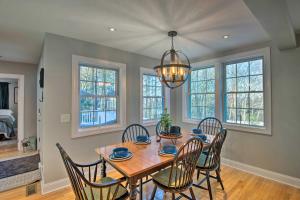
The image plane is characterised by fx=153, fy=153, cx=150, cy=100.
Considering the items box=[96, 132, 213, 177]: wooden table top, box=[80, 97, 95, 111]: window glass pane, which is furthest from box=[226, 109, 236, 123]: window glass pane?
box=[80, 97, 95, 111]: window glass pane

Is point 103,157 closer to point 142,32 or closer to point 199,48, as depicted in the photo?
point 142,32

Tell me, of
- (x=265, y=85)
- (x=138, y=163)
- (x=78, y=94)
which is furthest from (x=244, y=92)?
(x=78, y=94)

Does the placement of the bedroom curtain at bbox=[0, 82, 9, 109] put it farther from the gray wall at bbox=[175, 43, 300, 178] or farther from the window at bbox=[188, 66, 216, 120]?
the gray wall at bbox=[175, 43, 300, 178]

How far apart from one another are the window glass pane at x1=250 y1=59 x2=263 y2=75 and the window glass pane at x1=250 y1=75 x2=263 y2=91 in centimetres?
10

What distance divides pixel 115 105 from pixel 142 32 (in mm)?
1690

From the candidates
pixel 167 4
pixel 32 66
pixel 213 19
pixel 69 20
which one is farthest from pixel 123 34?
pixel 32 66

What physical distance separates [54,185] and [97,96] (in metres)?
1.69

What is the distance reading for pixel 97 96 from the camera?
317 cm

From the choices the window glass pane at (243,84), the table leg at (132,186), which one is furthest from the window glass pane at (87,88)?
the window glass pane at (243,84)

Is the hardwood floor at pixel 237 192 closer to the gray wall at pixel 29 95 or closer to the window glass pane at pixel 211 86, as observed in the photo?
the window glass pane at pixel 211 86

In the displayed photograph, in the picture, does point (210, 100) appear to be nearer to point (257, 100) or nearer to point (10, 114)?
point (257, 100)

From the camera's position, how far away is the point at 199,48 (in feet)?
11.1

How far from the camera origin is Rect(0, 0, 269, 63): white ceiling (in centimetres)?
178

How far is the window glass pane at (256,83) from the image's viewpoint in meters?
3.06
